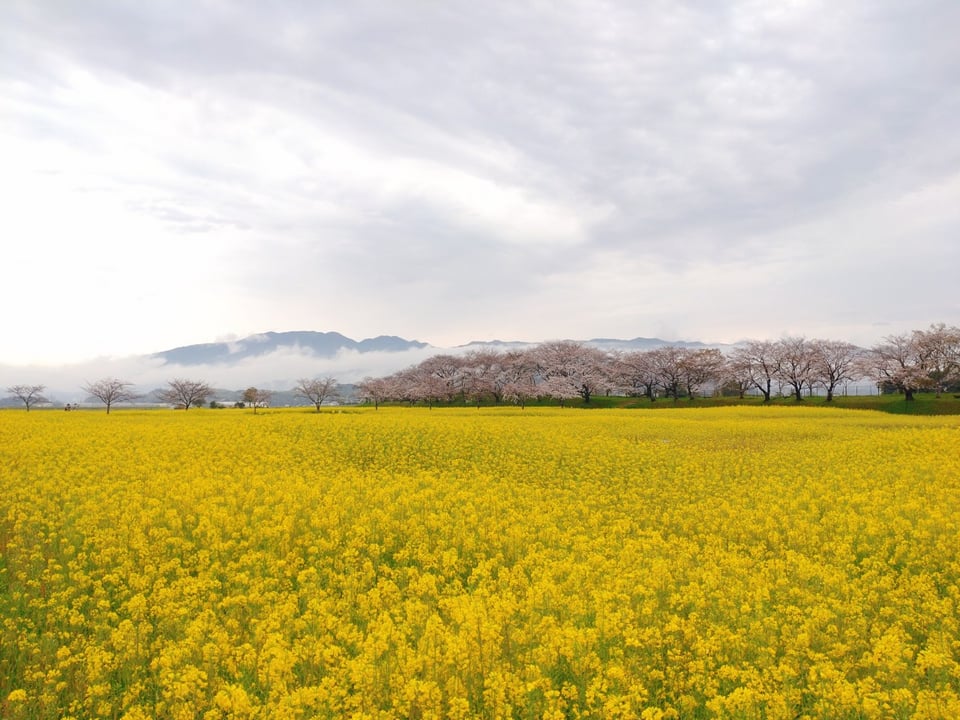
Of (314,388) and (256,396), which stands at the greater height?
(314,388)

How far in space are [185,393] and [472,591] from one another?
379 ft

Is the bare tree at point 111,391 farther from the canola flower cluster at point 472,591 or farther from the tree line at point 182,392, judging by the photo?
the canola flower cluster at point 472,591

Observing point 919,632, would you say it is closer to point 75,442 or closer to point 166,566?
point 166,566

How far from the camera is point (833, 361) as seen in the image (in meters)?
95.1

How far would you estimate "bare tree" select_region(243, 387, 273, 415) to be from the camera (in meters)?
100

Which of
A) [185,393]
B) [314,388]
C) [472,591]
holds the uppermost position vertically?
[314,388]

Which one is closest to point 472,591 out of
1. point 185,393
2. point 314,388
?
point 314,388

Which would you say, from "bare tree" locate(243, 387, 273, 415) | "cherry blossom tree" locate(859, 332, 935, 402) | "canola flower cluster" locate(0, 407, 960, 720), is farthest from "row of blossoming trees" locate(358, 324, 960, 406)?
"canola flower cluster" locate(0, 407, 960, 720)

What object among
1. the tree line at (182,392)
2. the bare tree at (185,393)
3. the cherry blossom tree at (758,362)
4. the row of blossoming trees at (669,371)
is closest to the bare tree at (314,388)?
the tree line at (182,392)

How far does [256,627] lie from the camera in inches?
289

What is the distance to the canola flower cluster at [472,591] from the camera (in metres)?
5.96

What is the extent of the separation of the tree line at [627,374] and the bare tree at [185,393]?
0.21 metres

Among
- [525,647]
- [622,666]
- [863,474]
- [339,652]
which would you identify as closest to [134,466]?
[339,652]

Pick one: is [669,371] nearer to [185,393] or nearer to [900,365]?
[900,365]
